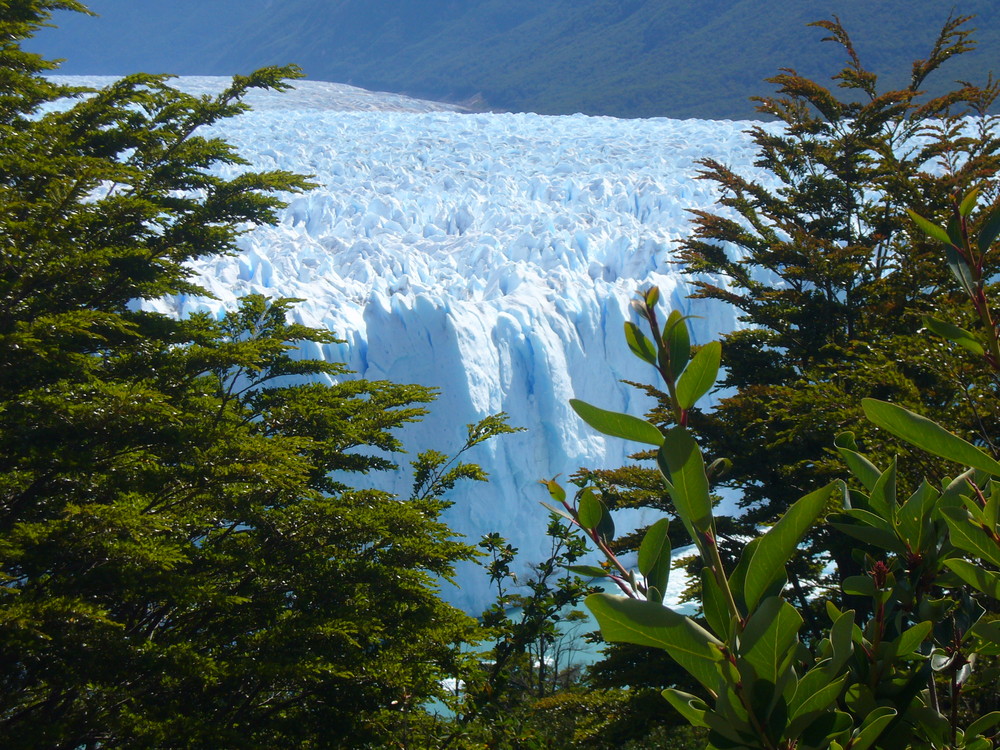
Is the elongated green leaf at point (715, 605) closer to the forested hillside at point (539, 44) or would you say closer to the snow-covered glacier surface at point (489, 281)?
the snow-covered glacier surface at point (489, 281)

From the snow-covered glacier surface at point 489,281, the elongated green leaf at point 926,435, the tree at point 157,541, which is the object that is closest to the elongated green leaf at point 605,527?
the elongated green leaf at point 926,435

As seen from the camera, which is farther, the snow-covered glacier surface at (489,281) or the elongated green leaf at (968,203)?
the snow-covered glacier surface at (489,281)

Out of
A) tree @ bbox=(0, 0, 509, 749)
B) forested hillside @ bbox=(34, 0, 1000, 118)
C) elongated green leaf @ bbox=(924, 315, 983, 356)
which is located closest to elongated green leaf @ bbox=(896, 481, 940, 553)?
elongated green leaf @ bbox=(924, 315, 983, 356)

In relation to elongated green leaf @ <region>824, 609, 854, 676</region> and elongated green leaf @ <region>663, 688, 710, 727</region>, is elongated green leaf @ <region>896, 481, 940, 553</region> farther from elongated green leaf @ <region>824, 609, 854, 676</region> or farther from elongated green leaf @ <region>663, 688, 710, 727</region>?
elongated green leaf @ <region>663, 688, 710, 727</region>

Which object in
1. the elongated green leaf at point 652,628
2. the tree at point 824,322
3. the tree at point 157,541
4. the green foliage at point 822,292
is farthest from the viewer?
the green foliage at point 822,292

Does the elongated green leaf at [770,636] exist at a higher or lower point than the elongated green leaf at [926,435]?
lower

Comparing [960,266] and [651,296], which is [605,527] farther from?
[960,266]
